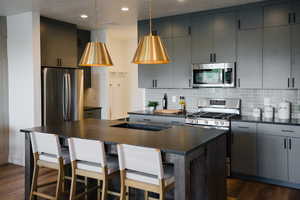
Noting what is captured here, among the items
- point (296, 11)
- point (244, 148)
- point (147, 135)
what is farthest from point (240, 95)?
point (147, 135)

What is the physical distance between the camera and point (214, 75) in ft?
15.3

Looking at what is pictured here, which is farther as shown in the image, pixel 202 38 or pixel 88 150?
pixel 202 38

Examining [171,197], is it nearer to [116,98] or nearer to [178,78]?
[178,78]

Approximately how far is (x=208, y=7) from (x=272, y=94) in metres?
1.75

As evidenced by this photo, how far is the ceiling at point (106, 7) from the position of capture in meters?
4.15

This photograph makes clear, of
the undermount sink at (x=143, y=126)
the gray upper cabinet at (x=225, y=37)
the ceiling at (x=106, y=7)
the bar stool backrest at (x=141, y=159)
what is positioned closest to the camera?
the bar stool backrest at (x=141, y=159)

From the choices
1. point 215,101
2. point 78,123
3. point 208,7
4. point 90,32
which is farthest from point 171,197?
point 90,32

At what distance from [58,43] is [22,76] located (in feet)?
3.09

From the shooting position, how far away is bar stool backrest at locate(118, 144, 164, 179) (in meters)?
2.30

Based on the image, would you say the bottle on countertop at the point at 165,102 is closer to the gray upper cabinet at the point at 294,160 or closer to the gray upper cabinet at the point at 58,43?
the gray upper cabinet at the point at 58,43

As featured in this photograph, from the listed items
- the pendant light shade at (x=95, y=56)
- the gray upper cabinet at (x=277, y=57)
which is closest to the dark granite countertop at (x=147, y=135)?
the pendant light shade at (x=95, y=56)

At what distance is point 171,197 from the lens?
3.12 m

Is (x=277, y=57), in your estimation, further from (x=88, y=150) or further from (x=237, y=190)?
(x=88, y=150)

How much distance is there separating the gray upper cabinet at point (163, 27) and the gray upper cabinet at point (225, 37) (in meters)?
0.89
